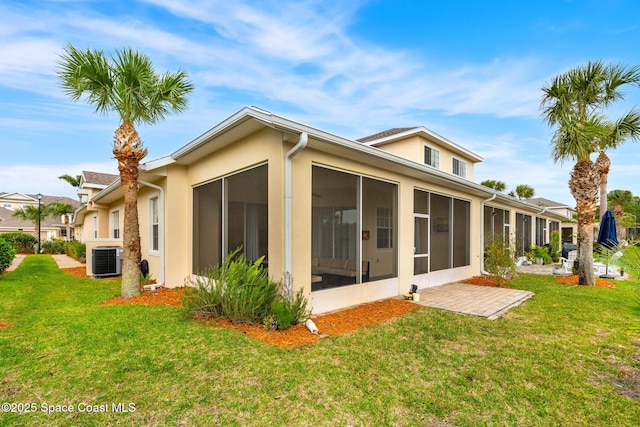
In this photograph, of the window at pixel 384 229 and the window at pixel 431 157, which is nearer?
the window at pixel 384 229

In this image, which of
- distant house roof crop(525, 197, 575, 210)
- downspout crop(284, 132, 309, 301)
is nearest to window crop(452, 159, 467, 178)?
downspout crop(284, 132, 309, 301)

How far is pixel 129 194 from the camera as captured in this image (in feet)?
23.7

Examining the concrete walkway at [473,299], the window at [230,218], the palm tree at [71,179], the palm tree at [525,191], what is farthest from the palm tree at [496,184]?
the palm tree at [71,179]

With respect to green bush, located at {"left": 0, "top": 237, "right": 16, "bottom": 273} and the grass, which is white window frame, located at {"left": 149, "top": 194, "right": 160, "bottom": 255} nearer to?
the grass

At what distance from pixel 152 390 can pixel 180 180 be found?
6.13 meters

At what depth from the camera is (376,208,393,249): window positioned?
24.7 feet

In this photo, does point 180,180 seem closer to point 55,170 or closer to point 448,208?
point 448,208

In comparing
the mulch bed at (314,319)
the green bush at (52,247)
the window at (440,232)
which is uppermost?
the window at (440,232)

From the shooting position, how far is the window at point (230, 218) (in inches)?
231

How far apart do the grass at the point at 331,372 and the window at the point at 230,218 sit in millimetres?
1772

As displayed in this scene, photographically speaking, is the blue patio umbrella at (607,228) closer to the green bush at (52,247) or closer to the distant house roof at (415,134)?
the distant house roof at (415,134)

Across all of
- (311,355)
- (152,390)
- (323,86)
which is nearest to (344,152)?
(311,355)

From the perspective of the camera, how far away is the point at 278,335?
466 centimetres

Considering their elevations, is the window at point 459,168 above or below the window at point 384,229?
above
